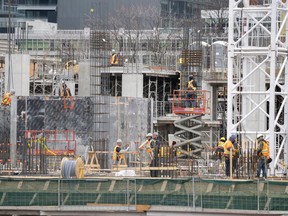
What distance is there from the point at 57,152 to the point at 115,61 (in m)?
18.1

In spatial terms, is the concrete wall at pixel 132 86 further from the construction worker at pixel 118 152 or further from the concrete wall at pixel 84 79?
the construction worker at pixel 118 152

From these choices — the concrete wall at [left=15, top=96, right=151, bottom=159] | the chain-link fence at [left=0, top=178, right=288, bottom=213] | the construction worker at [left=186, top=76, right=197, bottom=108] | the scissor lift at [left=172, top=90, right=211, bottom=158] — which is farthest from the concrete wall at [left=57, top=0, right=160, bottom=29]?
the chain-link fence at [left=0, top=178, right=288, bottom=213]

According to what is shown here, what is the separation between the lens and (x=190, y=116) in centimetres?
6156

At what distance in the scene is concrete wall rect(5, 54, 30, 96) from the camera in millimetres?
65062

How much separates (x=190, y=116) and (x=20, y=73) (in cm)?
927

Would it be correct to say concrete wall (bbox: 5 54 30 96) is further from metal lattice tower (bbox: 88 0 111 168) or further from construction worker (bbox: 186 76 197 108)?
construction worker (bbox: 186 76 197 108)

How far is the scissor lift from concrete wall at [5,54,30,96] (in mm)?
7740

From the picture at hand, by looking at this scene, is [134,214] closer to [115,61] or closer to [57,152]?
[57,152]

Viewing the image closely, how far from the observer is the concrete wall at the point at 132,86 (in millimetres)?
65625

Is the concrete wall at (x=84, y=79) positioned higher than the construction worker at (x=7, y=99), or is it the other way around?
the concrete wall at (x=84, y=79)

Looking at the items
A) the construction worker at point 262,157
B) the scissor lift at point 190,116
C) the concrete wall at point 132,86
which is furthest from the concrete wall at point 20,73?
the construction worker at point 262,157

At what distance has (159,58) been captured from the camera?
3450 inches

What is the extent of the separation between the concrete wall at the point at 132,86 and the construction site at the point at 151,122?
0.23ft

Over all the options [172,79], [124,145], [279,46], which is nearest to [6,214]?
[279,46]
